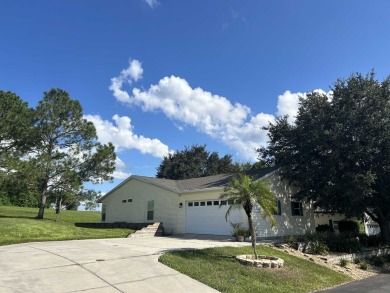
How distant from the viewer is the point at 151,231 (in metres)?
21.1

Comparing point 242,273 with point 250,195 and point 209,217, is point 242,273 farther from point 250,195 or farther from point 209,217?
point 209,217

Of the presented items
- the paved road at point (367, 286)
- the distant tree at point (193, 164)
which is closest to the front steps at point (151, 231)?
the paved road at point (367, 286)

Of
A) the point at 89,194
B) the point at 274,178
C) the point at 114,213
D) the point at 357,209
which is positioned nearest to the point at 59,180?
the point at 89,194

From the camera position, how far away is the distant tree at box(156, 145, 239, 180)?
50.0 metres

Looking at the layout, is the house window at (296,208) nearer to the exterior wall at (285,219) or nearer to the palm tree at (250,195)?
the exterior wall at (285,219)

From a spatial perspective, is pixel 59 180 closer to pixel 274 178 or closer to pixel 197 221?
pixel 197 221

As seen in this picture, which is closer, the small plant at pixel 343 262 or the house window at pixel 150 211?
the small plant at pixel 343 262

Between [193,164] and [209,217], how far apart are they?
30.3m

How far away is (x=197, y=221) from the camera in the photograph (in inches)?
834

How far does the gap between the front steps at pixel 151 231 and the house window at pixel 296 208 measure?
8997 mm

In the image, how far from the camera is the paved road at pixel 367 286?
31.4 feet

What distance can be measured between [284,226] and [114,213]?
1417 centimetres

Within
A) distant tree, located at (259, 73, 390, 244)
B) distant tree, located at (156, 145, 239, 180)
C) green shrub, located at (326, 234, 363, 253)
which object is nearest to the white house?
distant tree, located at (259, 73, 390, 244)

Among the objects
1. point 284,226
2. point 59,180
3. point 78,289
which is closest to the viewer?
point 78,289
